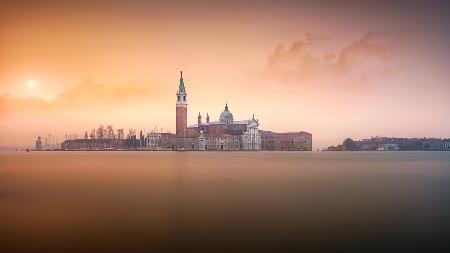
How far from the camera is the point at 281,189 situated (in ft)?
66.8

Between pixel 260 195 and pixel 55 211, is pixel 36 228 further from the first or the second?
pixel 260 195

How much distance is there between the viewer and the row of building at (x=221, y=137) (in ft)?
308

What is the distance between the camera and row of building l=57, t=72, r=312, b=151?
94000 millimetres

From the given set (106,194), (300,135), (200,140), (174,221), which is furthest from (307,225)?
(300,135)

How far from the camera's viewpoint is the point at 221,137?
96.1 meters

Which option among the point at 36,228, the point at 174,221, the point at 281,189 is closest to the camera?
the point at 36,228

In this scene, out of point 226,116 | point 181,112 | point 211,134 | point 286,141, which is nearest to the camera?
point 181,112

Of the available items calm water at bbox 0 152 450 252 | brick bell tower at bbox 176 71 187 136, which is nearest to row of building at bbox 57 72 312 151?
brick bell tower at bbox 176 71 187 136

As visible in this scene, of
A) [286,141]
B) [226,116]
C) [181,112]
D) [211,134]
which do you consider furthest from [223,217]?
[286,141]

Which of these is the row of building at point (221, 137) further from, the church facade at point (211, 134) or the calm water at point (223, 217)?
the calm water at point (223, 217)

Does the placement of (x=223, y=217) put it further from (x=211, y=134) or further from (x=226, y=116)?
(x=226, y=116)

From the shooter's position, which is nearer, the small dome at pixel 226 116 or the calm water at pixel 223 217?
the calm water at pixel 223 217

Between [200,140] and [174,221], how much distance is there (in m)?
82.3

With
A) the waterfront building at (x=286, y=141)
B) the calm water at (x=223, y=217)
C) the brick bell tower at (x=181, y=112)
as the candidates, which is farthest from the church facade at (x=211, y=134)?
the calm water at (x=223, y=217)
